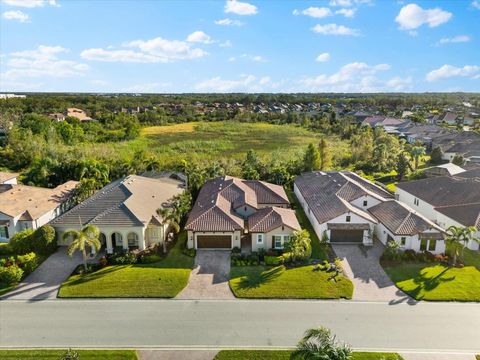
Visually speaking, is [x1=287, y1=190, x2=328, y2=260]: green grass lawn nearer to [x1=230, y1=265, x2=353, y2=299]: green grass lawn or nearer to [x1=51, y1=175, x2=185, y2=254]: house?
[x1=230, y1=265, x2=353, y2=299]: green grass lawn

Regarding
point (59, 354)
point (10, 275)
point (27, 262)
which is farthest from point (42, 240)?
point (59, 354)

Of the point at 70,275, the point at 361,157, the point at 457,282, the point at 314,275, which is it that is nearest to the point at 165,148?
the point at 361,157

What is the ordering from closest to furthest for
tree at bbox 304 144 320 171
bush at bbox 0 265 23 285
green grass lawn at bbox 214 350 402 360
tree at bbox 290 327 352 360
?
tree at bbox 290 327 352 360, green grass lawn at bbox 214 350 402 360, bush at bbox 0 265 23 285, tree at bbox 304 144 320 171

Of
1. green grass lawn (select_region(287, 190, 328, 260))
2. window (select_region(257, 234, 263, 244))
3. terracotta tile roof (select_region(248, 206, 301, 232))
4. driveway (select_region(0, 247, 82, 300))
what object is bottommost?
driveway (select_region(0, 247, 82, 300))

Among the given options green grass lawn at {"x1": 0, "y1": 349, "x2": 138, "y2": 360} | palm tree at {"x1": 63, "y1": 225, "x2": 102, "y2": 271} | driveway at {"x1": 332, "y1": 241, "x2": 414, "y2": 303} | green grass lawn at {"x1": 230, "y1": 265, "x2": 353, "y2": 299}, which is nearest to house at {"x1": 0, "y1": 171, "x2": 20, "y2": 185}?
palm tree at {"x1": 63, "y1": 225, "x2": 102, "y2": 271}

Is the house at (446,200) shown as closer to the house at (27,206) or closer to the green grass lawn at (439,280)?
the green grass lawn at (439,280)
